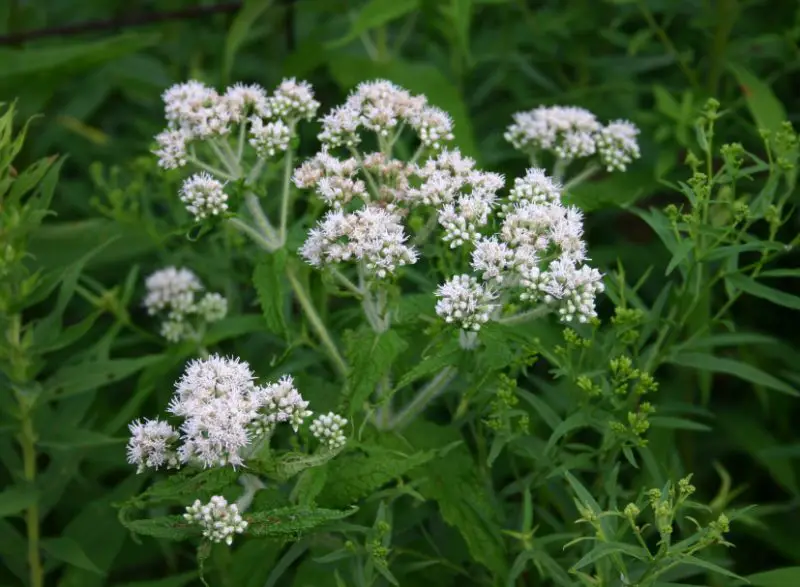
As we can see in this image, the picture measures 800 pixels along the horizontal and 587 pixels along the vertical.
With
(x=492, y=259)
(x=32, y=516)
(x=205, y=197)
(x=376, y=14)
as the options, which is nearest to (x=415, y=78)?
(x=376, y=14)

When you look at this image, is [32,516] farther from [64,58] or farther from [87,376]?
[64,58]

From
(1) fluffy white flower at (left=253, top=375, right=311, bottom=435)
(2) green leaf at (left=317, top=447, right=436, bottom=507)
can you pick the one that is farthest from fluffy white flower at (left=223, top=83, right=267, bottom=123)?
(2) green leaf at (left=317, top=447, right=436, bottom=507)

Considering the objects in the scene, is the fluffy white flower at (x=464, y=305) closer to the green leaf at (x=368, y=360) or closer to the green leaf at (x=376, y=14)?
the green leaf at (x=368, y=360)

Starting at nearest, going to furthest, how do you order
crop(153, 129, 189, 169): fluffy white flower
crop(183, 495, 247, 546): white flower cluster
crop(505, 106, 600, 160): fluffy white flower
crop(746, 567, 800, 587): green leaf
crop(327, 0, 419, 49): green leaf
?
crop(183, 495, 247, 546): white flower cluster
crop(746, 567, 800, 587): green leaf
crop(153, 129, 189, 169): fluffy white flower
crop(505, 106, 600, 160): fluffy white flower
crop(327, 0, 419, 49): green leaf

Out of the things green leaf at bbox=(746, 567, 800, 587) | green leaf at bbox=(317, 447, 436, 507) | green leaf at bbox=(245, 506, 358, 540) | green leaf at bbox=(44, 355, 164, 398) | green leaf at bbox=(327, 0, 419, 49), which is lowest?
green leaf at bbox=(746, 567, 800, 587)

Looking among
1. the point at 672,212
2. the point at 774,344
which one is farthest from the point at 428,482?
the point at 774,344

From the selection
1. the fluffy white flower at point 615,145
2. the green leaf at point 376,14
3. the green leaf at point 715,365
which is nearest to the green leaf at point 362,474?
the green leaf at point 715,365

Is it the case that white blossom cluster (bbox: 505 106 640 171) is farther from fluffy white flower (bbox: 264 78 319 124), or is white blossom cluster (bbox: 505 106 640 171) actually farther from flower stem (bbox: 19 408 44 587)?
flower stem (bbox: 19 408 44 587)
